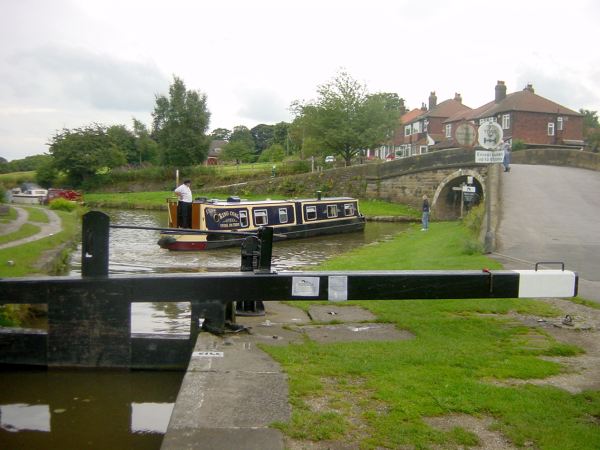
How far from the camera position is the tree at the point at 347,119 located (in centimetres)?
3984

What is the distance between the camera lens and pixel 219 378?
427 cm

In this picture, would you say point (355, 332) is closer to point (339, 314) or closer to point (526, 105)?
→ point (339, 314)

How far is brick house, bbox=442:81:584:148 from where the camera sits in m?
48.0

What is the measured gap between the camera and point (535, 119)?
4844 centimetres

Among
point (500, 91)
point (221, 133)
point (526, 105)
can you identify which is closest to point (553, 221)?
point (526, 105)

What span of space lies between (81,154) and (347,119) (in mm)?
20906

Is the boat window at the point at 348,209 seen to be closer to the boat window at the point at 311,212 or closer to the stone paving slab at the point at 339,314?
the boat window at the point at 311,212

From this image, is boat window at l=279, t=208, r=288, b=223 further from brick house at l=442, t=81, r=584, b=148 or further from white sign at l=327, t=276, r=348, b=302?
brick house at l=442, t=81, r=584, b=148

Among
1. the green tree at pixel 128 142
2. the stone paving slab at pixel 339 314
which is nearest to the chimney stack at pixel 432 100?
A: the green tree at pixel 128 142

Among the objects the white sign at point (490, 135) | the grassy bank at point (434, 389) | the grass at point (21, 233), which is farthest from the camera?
the grass at point (21, 233)

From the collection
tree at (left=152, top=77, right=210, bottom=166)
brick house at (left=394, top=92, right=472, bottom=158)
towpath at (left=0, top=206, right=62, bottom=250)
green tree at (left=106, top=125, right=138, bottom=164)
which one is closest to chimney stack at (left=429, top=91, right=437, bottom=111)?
brick house at (left=394, top=92, right=472, bottom=158)

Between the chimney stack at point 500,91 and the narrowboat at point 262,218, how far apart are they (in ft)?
108

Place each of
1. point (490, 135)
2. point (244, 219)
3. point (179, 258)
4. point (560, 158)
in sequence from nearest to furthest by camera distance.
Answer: point (490, 135)
point (179, 258)
point (244, 219)
point (560, 158)

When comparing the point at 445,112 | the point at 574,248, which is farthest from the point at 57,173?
the point at 574,248
